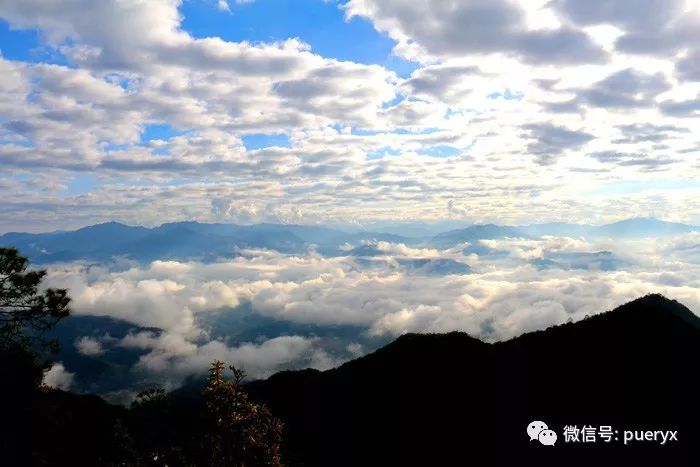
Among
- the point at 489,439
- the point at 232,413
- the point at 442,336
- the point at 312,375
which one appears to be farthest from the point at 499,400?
the point at 312,375

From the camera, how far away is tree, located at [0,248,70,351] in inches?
1574

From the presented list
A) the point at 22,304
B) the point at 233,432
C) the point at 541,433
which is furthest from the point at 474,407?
the point at 22,304

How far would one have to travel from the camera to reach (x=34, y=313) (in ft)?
135

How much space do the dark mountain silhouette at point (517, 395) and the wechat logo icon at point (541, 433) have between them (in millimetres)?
544

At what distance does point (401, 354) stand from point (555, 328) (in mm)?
23943

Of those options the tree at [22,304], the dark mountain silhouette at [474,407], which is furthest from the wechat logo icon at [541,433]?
the tree at [22,304]

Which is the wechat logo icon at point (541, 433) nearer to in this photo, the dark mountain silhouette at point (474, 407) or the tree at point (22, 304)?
the dark mountain silhouette at point (474, 407)

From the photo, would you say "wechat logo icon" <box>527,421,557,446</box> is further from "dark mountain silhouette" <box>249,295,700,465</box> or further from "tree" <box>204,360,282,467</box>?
"tree" <box>204,360,282,467</box>

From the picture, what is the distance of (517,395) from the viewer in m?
54.0

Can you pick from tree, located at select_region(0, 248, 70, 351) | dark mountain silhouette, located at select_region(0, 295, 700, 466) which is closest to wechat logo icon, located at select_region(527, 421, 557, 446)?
dark mountain silhouette, located at select_region(0, 295, 700, 466)

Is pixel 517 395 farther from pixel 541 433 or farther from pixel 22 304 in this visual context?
pixel 22 304

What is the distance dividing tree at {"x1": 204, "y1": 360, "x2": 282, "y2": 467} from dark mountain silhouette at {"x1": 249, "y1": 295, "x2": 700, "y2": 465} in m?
33.5

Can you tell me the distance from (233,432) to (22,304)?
3177 centimetres

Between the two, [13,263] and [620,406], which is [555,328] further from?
[13,263]
